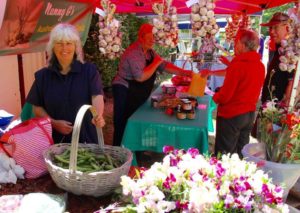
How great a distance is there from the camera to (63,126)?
1888 mm

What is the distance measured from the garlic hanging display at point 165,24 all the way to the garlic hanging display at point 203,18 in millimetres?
309

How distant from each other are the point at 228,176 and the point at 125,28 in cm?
779

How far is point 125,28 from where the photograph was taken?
A: 8.40m

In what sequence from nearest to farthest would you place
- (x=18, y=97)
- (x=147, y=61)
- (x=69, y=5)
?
(x=147, y=61) → (x=69, y=5) → (x=18, y=97)

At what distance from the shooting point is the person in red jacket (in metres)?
2.72

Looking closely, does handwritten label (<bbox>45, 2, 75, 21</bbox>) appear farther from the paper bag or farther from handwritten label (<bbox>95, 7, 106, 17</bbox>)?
the paper bag

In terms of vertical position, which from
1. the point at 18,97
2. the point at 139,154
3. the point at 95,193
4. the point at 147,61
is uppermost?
the point at 147,61

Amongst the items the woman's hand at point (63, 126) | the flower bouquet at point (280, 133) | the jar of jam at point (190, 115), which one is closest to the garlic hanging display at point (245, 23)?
the jar of jam at point (190, 115)

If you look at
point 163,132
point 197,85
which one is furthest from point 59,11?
point 163,132

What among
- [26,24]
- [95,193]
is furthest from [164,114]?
[26,24]

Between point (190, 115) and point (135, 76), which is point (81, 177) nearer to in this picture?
point (190, 115)

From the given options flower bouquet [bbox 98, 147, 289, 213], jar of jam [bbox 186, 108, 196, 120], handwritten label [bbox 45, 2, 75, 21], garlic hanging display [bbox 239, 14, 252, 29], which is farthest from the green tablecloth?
garlic hanging display [bbox 239, 14, 252, 29]

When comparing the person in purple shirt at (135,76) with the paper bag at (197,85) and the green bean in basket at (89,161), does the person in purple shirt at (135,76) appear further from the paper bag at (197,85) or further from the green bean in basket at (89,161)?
the green bean in basket at (89,161)

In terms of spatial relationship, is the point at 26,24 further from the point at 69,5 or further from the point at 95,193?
the point at 95,193
